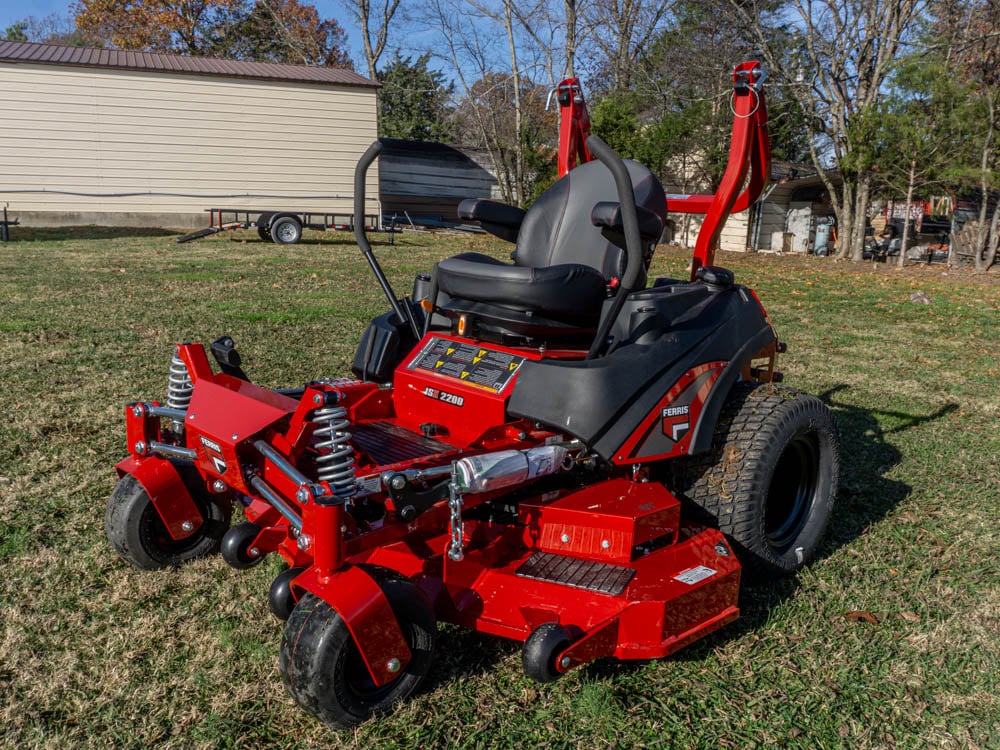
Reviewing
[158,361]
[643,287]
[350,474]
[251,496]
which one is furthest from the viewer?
[158,361]

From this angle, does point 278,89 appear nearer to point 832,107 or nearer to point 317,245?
point 317,245

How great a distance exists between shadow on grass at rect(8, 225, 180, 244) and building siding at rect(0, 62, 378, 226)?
84cm

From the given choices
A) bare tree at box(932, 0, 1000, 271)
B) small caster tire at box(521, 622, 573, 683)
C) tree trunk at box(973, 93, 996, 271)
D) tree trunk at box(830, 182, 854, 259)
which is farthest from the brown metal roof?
small caster tire at box(521, 622, 573, 683)

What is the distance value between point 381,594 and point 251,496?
795 millimetres

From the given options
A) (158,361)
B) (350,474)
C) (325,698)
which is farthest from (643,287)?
(158,361)

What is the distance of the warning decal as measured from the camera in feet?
10.6

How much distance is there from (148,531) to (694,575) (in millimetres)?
2113

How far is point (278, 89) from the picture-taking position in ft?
67.5

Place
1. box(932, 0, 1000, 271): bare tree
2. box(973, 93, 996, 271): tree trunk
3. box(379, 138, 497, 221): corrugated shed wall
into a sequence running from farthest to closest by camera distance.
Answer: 1. box(379, 138, 497, 221): corrugated shed wall
2. box(932, 0, 1000, 271): bare tree
3. box(973, 93, 996, 271): tree trunk

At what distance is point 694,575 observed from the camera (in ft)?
9.14

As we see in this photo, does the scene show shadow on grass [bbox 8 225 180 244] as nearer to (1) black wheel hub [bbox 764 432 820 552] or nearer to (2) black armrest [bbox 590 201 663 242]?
(2) black armrest [bbox 590 201 663 242]

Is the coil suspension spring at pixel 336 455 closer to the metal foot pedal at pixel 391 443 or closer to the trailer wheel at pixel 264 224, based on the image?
the metal foot pedal at pixel 391 443

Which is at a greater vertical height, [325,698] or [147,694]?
[325,698]

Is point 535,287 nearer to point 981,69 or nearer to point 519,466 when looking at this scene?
point 519,466
